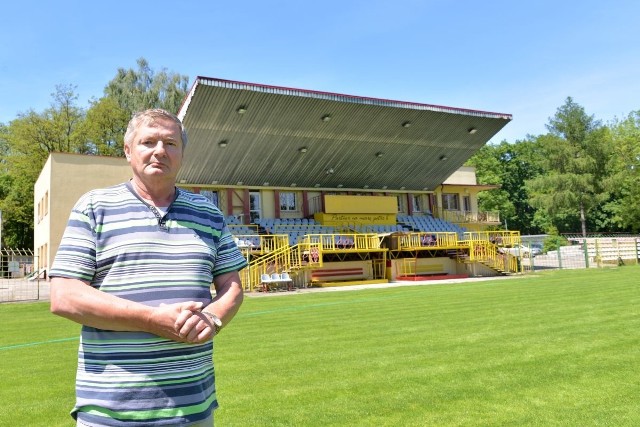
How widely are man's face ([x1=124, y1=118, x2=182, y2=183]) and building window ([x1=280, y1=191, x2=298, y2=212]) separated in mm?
28909

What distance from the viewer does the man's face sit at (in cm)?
202

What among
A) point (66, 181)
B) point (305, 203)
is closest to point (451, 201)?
point (305, 203)

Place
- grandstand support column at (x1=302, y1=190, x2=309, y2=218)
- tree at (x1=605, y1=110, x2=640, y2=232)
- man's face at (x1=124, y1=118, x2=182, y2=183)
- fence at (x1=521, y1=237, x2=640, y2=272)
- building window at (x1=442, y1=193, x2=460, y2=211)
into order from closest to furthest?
man's face at (x1=124, y1=118, x2=182, y2=183), fence at (x1=521, y1=237, x2=640, y2=272), grandstand support column at (x1=302, y1=190, x2=309, y2=218), building window at (x1=442, y1=193, x2=460, y2=211), tree at (x1=605, y1=110, x2=640, y2=232)

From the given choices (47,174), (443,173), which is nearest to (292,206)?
(443,173)

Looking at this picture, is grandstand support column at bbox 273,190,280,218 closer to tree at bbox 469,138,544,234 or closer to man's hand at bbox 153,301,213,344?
man's hand at bbox 153,301,213,344

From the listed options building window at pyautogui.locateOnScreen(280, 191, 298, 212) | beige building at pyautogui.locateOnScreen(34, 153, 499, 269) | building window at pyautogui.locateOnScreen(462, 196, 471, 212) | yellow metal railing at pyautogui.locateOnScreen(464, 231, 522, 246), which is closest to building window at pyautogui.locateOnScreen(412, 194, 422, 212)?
beige building at pyautogui.locateOnScreen(34, 153, 499, 269)

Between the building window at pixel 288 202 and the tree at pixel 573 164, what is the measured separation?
1403 inches

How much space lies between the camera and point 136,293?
1.86m

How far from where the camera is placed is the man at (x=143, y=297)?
177 centimetres

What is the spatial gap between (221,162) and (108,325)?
1015 inches

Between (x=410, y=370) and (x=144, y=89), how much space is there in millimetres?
44053

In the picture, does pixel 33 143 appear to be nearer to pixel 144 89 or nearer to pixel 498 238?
pixel 144 89

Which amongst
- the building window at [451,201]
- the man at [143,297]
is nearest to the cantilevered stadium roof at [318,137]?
the building window at [451,201]

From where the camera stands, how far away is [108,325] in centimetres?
176
